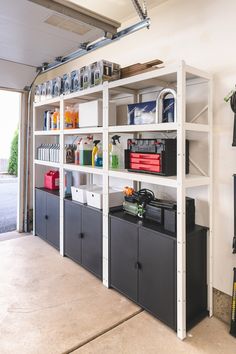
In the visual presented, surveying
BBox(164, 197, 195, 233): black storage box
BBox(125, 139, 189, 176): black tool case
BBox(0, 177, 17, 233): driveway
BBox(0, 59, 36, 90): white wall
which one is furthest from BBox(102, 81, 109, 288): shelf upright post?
BBox(0, 177, 17, 233): driveway

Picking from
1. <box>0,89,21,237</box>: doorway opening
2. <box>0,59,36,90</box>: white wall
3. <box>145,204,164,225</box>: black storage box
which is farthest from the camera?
<box>0,89,21,237</box>: doorway opening

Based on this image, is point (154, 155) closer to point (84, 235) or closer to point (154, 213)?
point (154, 213)

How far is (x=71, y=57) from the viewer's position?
3527 mm

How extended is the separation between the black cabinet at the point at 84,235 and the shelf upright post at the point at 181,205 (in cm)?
99

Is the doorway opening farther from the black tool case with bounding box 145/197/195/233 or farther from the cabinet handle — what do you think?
the black tool case with bounding box 145/197/195/233

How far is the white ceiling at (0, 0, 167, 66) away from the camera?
2.40m

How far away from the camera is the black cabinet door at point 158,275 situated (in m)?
1.96

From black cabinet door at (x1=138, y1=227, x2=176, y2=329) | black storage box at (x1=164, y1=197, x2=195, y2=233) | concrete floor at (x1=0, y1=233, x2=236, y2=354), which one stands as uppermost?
black storage box at (x1=164, y1=197, x2=195, y2=233)

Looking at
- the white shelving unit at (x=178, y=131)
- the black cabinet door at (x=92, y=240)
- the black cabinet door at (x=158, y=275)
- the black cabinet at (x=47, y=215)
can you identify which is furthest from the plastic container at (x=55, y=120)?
the black cabinet door at (x=158, y=275)

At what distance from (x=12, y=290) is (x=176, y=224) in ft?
5.54

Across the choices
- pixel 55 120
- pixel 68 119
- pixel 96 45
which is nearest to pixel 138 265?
pixel 68 119

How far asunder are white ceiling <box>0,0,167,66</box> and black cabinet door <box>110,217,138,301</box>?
202cm

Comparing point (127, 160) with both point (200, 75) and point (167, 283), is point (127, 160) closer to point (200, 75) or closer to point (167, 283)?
point (200, 75)

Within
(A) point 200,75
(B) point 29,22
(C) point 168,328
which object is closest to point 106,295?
(C) point 168,328
